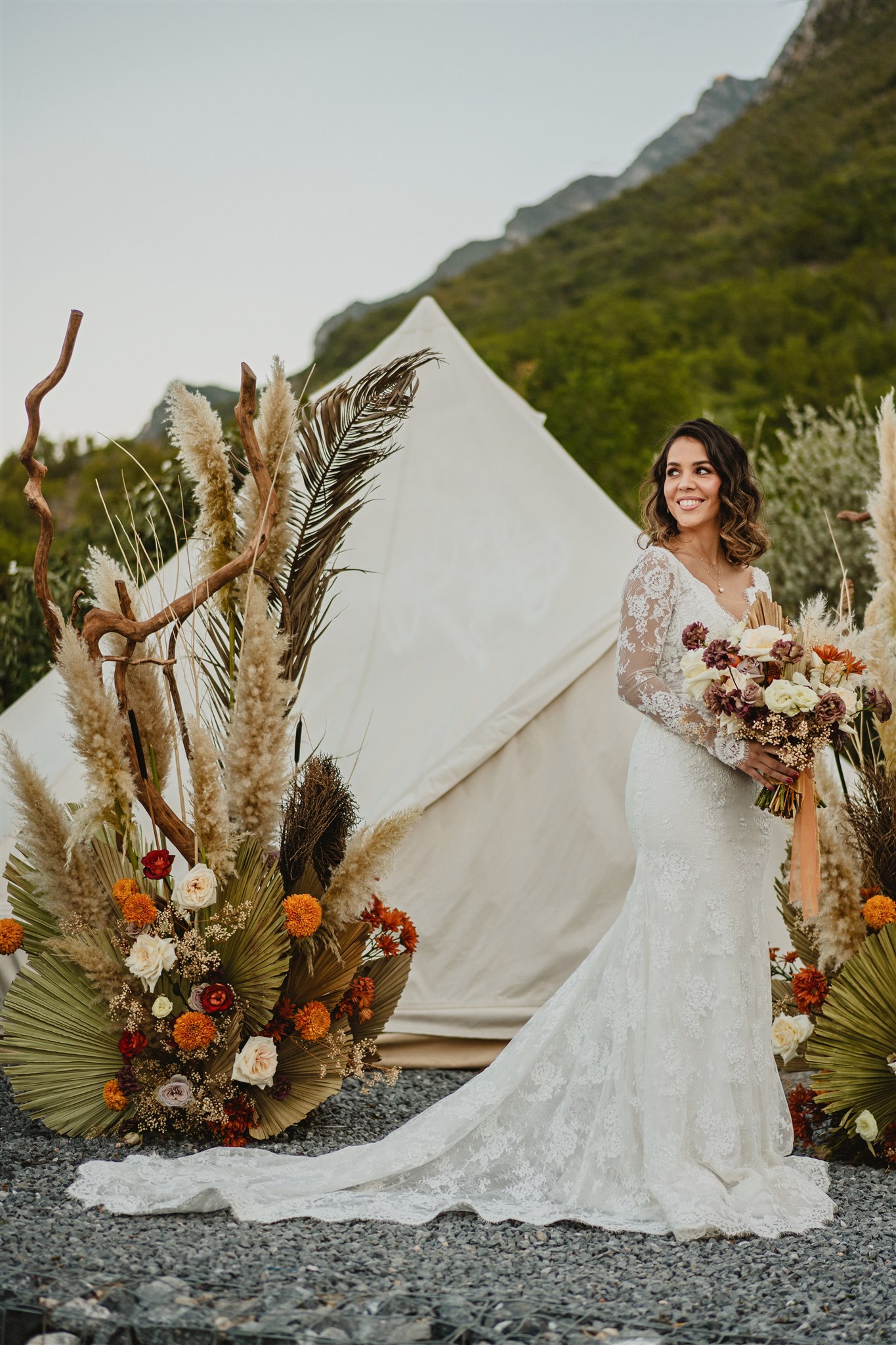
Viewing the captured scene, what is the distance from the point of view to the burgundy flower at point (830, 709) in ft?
8.57

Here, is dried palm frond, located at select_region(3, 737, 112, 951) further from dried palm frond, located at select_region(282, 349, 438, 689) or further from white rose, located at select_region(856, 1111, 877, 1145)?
white rose, located at select_region(856, 1111, 877, 1145)

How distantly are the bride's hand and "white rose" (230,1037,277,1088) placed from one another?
1.54 metres

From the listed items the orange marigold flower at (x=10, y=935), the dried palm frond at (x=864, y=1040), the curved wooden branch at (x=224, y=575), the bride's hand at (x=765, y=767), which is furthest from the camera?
the orange marigold flower at (x=10, y=935)

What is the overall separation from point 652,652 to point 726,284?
24543 mm

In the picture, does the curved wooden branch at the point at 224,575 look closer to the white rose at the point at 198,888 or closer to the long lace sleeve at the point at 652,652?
the white rose at the point at 198,888

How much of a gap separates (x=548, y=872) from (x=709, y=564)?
180 centimetres

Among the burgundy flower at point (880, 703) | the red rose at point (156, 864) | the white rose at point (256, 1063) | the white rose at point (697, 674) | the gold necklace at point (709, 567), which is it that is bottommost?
the white rose at point (256, 1063)

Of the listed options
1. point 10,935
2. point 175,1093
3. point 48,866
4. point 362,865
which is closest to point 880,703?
point 362,865

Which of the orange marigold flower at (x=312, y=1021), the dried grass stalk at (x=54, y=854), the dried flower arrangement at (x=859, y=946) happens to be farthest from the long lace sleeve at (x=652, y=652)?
the dried grass stalk at (x=54, y=854)

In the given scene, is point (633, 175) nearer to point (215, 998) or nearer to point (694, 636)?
point (694, 636)

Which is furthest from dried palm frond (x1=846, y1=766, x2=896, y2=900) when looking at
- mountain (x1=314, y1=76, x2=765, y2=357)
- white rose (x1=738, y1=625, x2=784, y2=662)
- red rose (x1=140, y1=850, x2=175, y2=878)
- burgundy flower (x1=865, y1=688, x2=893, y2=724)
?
mountain (x1=314, y1=76, x2=765, y2=357)

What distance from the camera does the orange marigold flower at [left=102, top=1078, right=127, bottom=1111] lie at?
10.4ft

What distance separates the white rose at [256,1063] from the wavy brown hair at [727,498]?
177 cm

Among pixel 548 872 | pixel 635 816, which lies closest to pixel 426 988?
pixel 548 872
